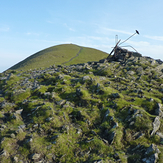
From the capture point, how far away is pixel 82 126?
12.0 m

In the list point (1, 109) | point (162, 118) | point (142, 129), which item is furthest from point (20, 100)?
point (162, 118)

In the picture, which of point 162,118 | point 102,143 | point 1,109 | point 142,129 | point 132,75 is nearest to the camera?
point 102,143

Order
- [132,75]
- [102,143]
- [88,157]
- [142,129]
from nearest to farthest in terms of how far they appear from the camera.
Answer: [88,157]
[102,143]
[142,129]
[132,75]

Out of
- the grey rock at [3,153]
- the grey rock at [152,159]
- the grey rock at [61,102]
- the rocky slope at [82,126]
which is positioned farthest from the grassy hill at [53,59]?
the grey rock at [152,159]

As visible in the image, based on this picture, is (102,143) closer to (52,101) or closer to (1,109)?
(52,101)

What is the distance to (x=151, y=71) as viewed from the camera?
82.8 feet

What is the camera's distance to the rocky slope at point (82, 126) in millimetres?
9113

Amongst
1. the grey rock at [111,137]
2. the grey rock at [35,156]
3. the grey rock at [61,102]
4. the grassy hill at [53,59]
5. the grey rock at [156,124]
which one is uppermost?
the grassy hill at [53,59]

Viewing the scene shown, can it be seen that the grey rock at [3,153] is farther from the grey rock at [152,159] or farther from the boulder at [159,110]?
the boulder at [159,110]

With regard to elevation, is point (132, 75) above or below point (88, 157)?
above

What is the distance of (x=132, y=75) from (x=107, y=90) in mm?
9520

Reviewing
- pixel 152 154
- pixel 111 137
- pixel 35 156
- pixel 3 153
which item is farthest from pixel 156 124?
pixel 3 153

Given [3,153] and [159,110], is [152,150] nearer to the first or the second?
[159,110]

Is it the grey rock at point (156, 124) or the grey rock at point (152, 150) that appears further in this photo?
the grey rock at point (156, 124)
